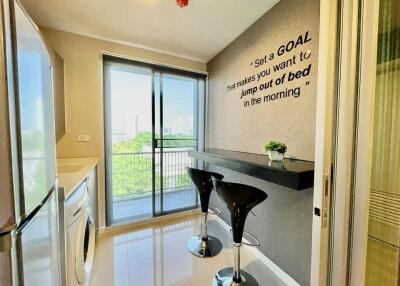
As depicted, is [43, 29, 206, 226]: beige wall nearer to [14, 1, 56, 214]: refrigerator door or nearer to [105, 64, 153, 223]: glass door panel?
[105, 64, 153, 223]: glass door panel

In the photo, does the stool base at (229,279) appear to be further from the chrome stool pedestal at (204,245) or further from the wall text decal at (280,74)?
the wall text decal at (280,74)

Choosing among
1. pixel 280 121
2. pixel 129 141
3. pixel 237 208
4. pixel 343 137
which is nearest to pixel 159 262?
pixel 237 208

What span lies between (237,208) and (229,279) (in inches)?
28.6

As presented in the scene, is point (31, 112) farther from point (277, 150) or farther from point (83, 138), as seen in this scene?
point (83, 138)

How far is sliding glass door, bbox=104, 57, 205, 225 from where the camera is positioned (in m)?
2.68

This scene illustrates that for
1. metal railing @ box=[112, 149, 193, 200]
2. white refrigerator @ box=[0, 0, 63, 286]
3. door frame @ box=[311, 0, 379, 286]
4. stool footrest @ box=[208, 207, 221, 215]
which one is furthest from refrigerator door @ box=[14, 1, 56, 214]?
stool footrest @ box=[208, 207, 221, 215]

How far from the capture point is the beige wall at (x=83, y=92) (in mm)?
2350

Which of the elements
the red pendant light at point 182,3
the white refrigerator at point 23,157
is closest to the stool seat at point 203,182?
the white refrigerator at point 23,157

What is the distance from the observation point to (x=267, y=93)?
77.4 inches

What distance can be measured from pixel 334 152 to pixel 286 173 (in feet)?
1.54

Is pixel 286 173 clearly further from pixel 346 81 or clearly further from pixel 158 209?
pixel 158 209

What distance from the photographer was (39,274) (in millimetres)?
667

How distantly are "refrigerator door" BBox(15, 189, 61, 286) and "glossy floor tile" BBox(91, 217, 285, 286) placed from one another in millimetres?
1193

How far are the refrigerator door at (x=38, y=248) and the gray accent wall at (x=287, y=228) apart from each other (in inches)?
65.2
